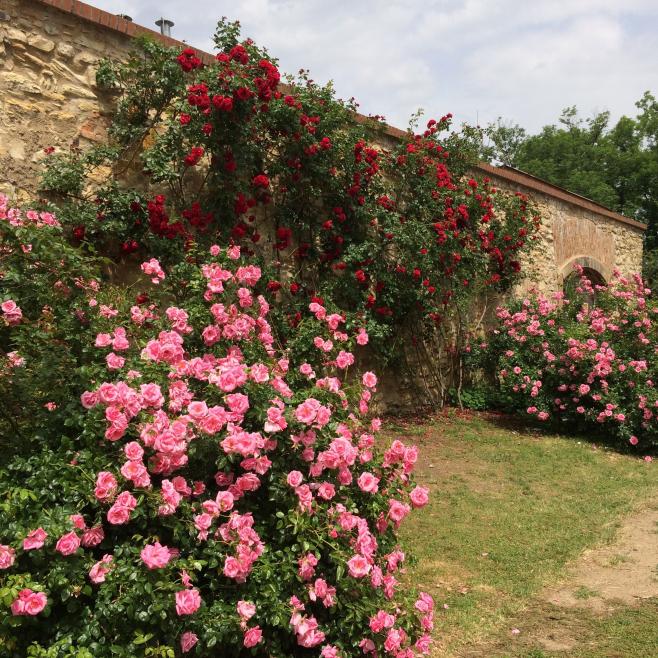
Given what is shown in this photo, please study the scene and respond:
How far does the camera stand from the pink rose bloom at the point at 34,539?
2.04 meters

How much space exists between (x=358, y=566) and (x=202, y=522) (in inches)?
23.7

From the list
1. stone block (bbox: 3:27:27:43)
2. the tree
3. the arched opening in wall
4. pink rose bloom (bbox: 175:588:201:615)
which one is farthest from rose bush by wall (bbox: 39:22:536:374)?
the tree

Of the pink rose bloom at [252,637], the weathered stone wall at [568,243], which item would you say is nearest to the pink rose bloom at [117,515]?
the pink rose bloom at [252,637]

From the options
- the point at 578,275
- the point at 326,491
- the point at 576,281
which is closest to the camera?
the point at 326,491

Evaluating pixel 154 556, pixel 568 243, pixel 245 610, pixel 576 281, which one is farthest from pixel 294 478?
pixel 568 243

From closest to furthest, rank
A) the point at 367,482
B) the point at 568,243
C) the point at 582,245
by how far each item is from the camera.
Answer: the point at 367,482 < the point at 568,243 < the point at 582,245

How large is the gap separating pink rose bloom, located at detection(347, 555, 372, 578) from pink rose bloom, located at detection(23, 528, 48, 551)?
1.07m

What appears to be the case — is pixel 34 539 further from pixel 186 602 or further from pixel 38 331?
pixel 38 331

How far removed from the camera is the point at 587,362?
7.89 meters

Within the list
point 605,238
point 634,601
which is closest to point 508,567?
point 634,601

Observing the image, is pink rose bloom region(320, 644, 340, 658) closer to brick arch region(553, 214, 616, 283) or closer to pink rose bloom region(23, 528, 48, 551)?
pink rose bloom region(23, 528, 48, 551)

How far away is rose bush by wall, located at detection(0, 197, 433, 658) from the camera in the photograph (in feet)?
6.90

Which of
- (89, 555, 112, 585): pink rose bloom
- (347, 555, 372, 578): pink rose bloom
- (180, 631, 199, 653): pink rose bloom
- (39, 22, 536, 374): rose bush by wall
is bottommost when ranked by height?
(180, 631, 199, 653): pink rose bloom

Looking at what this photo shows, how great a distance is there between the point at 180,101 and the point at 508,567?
4.38 meters
